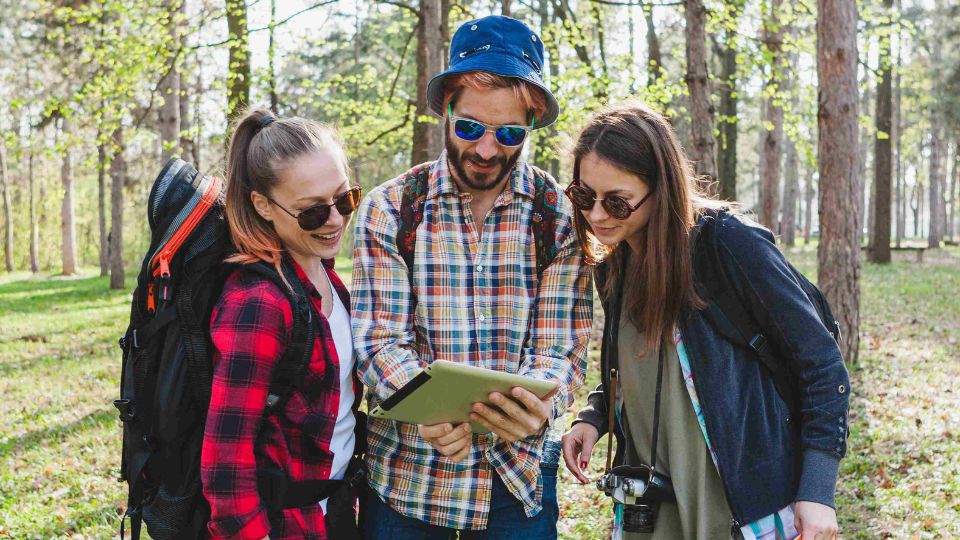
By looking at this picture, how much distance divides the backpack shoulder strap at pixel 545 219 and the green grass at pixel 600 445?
3.09 m

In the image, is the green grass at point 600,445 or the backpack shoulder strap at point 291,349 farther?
the green grass at point 600,445

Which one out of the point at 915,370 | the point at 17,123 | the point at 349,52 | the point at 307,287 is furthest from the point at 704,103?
the point at 17,123

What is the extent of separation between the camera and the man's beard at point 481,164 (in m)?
2.34

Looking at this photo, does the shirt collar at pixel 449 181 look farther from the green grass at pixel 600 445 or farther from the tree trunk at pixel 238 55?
the tree trunk at pixel 238 55

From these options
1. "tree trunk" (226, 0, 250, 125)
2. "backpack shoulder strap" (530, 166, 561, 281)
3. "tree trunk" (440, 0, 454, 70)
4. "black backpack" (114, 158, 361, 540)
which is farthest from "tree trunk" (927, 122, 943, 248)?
"black backpack" (114, 158, 361, 540)

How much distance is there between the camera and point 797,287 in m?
2.06

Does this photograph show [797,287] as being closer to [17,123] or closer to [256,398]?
[256,398]

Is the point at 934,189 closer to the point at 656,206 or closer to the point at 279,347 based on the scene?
the point at 656,206

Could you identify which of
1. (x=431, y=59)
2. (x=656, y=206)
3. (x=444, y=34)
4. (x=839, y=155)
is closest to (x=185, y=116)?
(x=444, y=34)

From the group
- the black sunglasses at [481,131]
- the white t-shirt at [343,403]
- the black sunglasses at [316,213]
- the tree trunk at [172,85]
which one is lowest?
the white t-shirt at [343,403]

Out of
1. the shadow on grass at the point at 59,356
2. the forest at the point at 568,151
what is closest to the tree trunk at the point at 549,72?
the forest at the point at 568,151

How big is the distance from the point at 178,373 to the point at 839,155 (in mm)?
7682

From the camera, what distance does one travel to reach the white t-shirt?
2242 mm

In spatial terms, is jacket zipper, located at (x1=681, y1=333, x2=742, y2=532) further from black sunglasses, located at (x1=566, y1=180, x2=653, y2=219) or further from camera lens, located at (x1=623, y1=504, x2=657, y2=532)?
black sunglasses, located at (x1=566, y1=180, x2=653, y2=219)
